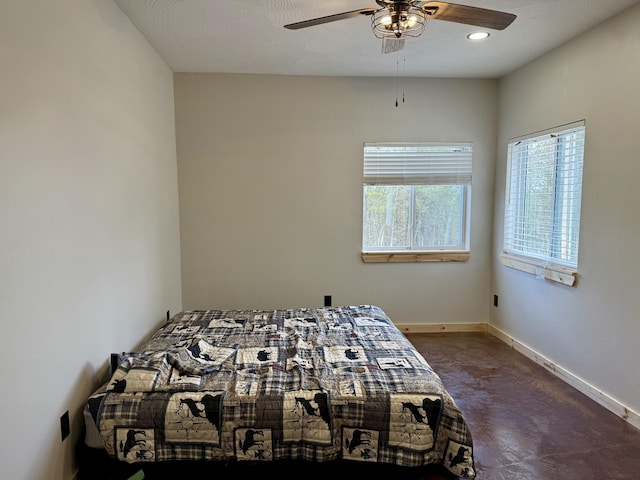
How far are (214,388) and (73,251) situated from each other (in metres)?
0.98

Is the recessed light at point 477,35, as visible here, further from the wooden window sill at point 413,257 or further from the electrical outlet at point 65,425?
the electrical outlet at point 65,425

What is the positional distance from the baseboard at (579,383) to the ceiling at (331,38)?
251 centimetres

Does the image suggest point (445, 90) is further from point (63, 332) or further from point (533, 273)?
point (63, 332)

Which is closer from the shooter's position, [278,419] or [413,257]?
[278,419]

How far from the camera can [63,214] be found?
5.85ft

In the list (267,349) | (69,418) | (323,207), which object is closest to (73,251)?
(69,418)

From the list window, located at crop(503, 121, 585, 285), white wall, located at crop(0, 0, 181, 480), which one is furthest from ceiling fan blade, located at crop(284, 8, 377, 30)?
window, located at crop(503, 121, 585, 285)

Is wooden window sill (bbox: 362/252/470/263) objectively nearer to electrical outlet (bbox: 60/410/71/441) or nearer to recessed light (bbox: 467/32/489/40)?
recessed light (bbox: 467/32/489/40)

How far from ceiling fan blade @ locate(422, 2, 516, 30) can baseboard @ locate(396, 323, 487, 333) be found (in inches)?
114

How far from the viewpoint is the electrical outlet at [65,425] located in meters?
1.80

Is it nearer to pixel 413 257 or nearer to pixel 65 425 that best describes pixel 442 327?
pixel 413 257

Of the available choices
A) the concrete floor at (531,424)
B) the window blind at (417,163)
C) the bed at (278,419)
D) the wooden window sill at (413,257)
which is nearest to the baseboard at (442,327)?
the concrete floor at (531,424)

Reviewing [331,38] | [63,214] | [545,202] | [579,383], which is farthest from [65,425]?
[545,202]

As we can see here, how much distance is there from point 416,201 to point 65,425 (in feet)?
10.9
